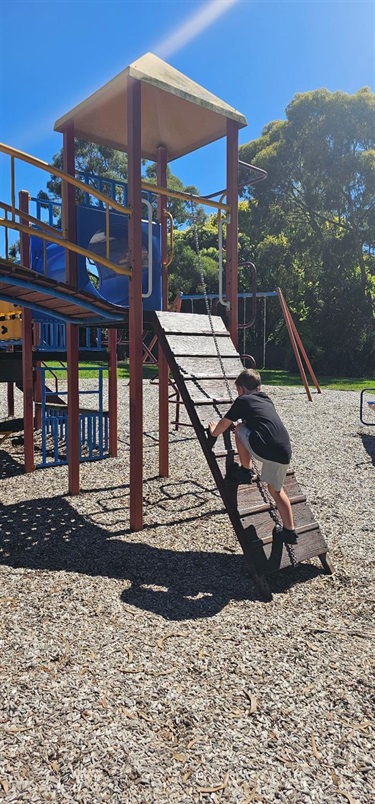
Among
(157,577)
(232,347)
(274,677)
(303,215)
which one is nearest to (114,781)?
(274,677)

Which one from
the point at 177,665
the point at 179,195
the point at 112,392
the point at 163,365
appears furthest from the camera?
the point at 112,392

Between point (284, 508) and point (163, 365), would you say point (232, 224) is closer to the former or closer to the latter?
point (163, 365)

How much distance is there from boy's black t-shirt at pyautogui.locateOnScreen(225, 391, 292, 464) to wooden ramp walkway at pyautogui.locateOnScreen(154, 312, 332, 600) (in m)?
0.41

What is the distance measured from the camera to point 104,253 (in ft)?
23.7

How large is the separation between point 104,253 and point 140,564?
4.37 metres

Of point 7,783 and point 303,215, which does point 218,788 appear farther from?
point 303,215

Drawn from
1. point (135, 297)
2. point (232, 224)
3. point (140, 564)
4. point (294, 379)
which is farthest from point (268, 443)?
point (294, 379)

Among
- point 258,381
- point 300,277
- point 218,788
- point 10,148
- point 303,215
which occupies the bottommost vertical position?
point 218,788

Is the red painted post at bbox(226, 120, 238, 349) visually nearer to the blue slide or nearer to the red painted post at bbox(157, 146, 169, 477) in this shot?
the blue slide

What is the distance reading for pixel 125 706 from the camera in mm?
2527

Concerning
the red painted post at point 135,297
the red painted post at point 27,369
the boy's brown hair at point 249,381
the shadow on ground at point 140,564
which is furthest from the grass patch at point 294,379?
the boy's brown hair at point 249,381

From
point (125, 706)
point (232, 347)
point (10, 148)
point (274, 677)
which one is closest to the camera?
point (125, 706)

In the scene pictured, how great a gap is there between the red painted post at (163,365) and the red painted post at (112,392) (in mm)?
1138

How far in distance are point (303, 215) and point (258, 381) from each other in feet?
82.5
